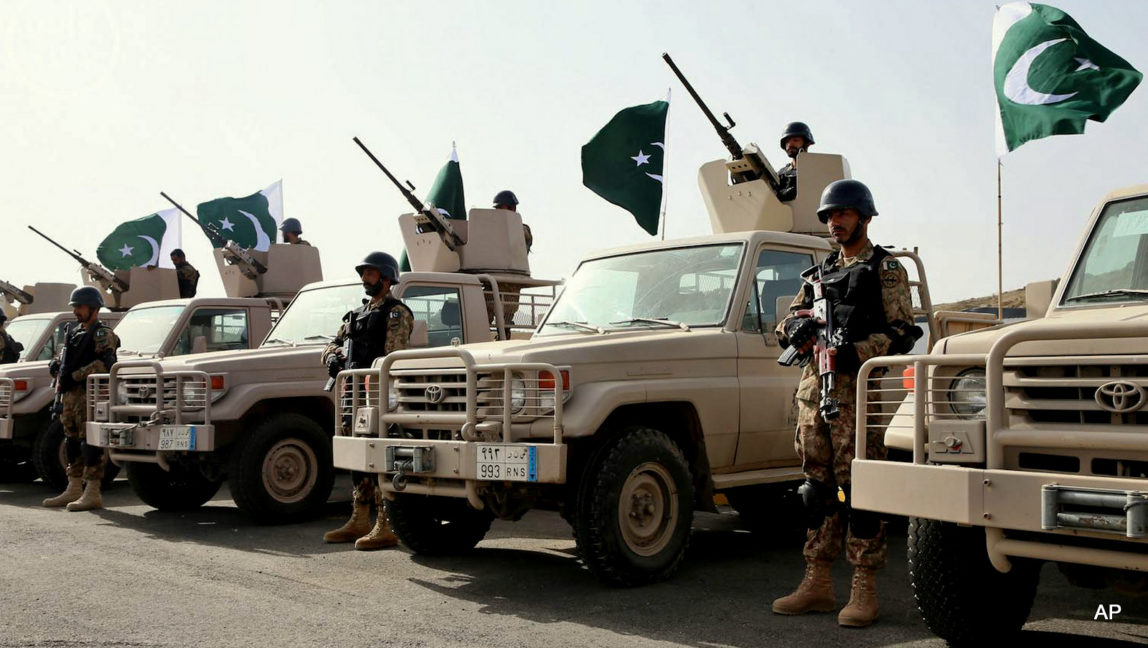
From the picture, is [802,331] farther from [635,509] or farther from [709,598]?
[709,598]

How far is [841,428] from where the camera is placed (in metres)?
5.41

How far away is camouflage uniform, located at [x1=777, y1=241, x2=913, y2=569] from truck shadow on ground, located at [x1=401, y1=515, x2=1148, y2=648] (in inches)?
14.3

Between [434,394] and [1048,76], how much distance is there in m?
8.02

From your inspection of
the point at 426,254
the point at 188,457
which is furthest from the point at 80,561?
the point at 426,254

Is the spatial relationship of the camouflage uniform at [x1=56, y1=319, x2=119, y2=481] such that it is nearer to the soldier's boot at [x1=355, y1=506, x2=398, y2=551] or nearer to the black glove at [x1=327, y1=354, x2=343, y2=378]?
the black glove at [x1=327, y1=354, x2=343, y2=378]

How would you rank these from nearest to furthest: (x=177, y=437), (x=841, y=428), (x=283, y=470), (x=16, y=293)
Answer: (x=841, y=428) < (x=177, y=437) < (x=283, y=470) < (x=16, y=293)

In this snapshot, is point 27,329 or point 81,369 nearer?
point 81,369

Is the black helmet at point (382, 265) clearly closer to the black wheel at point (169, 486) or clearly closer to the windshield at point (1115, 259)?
the black wheel at point (169, 486)

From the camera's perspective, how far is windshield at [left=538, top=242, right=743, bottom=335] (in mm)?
6828

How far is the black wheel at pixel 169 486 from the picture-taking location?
9.91 m

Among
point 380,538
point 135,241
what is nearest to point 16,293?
point 135,241

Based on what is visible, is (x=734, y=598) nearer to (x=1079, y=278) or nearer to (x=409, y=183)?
(x=1079, y=278)

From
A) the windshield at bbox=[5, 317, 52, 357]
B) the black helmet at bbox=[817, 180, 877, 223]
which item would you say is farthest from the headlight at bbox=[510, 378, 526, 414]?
the windshield at bbox=[5, 317, 52, 357]

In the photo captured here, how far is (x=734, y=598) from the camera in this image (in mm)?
5922
